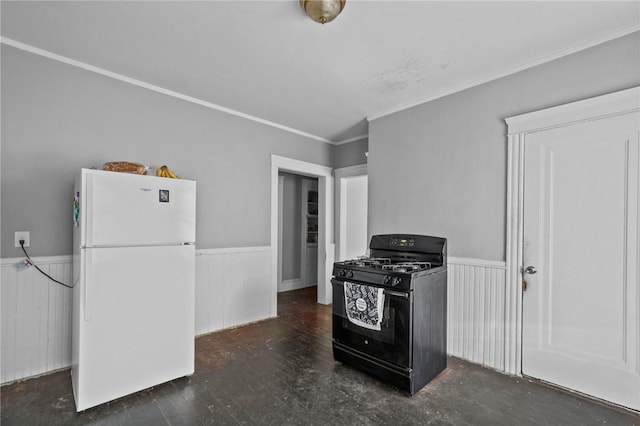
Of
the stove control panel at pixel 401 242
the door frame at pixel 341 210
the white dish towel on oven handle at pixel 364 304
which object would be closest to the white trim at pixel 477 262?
the stove control panel at pixel 401 242

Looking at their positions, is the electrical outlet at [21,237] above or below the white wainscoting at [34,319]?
above

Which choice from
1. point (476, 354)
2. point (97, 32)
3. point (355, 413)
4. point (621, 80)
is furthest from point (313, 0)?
point (476, 354)

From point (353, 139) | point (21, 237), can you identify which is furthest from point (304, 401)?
point (353, 139)

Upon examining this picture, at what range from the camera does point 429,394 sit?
7.39ft

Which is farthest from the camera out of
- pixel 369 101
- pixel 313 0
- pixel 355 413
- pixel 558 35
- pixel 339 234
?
pixel 339 234

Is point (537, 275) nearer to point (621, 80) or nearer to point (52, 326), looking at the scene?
point (621, 80)

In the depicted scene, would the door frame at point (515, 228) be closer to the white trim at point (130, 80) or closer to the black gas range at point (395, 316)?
the black gas range at point (395, 316)

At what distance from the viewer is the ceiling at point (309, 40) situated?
1.94 metres

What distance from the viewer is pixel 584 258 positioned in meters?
2.28

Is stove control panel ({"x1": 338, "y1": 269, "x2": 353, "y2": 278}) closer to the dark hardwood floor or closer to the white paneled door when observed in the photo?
the dark hardwood floor

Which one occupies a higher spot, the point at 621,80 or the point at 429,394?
the point at 621,80

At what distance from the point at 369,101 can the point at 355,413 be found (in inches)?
113

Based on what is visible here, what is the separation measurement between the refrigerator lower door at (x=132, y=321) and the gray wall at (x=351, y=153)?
2.85 meters

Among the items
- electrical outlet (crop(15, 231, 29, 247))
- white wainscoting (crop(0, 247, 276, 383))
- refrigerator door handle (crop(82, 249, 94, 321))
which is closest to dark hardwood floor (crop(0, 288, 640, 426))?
white wainscoting (crop(0, 247, 276, 383))
